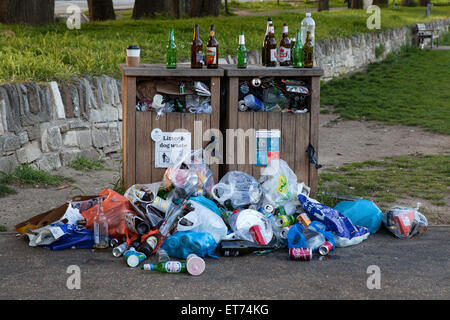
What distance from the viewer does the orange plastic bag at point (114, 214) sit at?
499 cm

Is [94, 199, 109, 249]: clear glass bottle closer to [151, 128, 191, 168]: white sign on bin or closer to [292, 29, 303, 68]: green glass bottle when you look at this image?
[151, 128, 191, 168]: white sign on bin

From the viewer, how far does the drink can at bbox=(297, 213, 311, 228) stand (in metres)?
5.13

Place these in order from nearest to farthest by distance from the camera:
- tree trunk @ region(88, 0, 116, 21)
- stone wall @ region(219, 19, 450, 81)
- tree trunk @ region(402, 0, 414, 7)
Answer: stone wall @ region(219, 19, 450, 81) < tree trunk @ region(88, 0, 116, 21) < tree trunk @ region(402, 0, 414, 7)

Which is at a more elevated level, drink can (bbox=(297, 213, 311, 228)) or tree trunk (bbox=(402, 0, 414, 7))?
tree trunk (bbox=(402, 0, 414, 7))

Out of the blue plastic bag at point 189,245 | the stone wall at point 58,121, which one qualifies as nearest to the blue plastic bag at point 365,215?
the blue plastic bag at point 189,245

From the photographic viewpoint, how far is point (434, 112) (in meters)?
11.9

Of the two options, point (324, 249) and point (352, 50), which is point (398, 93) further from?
point (324, 249)

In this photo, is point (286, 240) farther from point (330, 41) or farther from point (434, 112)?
point (330, 41)

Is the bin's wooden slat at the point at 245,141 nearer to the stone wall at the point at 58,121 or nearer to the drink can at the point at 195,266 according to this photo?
the drink can at the point at 195,266

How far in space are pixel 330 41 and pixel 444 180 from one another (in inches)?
347

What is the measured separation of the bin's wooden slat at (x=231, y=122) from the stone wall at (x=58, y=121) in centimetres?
125

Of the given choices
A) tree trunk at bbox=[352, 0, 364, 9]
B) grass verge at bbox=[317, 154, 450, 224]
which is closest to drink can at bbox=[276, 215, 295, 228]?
grass verge at bbox=[317, 154, 450, 224]

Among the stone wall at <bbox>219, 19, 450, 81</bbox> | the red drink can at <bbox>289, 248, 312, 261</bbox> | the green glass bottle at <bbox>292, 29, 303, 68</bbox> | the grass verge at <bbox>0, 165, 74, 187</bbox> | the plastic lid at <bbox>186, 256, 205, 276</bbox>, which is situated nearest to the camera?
the plastic lid at <bbox>186, 256, 205, 276</bbox>
